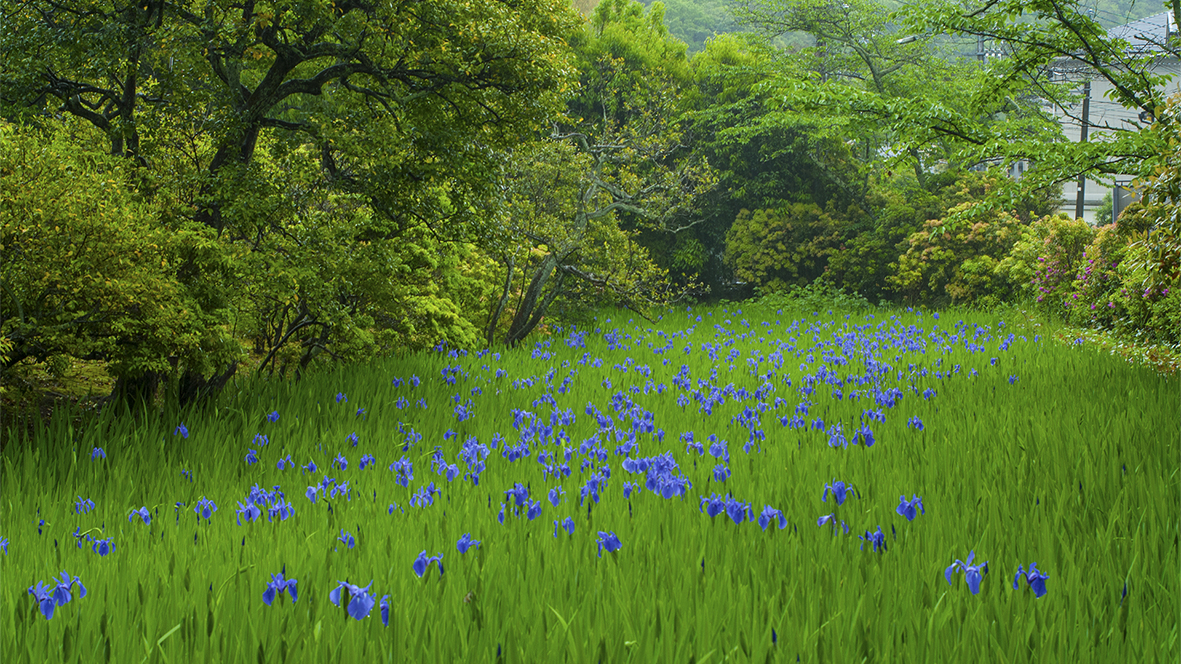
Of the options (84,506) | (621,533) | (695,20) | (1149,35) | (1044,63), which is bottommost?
(84,506)

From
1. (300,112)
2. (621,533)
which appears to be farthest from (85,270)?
(621,533)

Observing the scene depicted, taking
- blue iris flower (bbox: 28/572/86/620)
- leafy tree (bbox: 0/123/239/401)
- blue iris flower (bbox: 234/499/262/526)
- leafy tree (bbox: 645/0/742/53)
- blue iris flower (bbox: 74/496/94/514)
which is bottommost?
blue iris flower (bbox: 74/496/94/514)

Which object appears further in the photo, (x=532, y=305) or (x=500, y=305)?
(x=532, y=305)

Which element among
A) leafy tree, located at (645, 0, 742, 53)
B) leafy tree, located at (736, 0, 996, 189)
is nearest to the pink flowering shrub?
leafy tree, located at (736, 0, 996, 189)

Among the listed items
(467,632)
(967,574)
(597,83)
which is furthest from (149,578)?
(597,83)

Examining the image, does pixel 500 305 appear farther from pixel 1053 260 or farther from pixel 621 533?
pixel 1053 260

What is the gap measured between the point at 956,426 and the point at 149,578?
197 inches

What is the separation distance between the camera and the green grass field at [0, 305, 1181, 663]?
229cm

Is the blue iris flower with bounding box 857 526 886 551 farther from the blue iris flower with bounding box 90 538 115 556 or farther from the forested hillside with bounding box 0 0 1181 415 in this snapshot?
the forested hillside with bounding box 0 0 1181 415

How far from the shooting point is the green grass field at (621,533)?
229 centimetres

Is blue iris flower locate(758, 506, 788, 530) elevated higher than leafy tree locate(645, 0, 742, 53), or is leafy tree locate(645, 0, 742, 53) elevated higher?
leafy tree locate(645, 0, 742, 53)

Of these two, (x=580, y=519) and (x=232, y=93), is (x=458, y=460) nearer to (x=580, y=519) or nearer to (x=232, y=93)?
(x=580, y=519)

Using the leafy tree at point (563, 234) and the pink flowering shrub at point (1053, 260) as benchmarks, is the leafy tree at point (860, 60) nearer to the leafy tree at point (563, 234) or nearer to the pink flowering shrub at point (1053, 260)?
the pink flowering shrub at point (1053, 260)

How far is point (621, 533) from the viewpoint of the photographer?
10.7ft
